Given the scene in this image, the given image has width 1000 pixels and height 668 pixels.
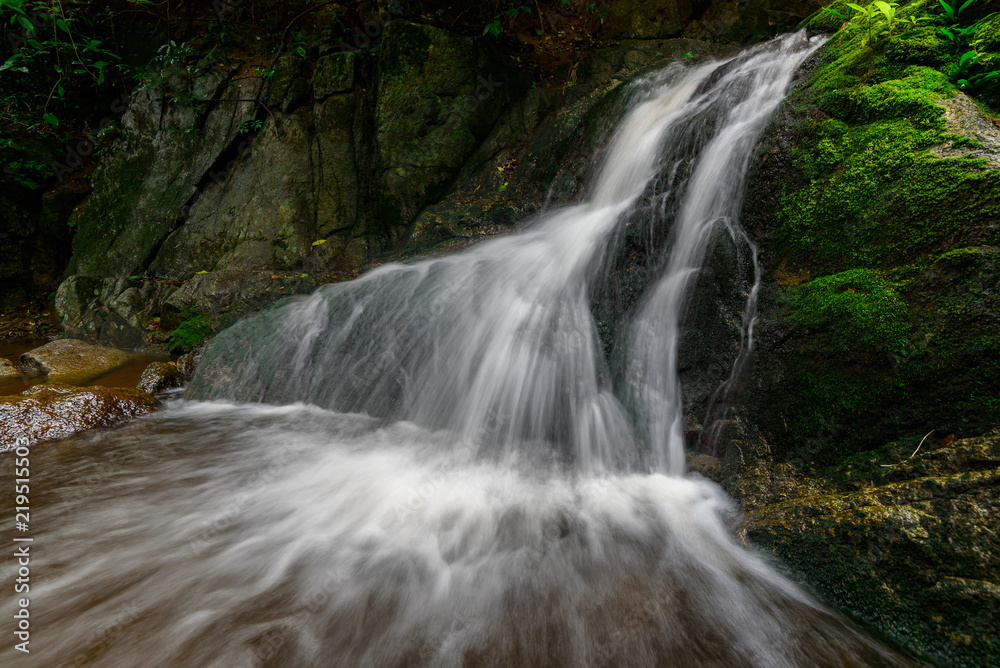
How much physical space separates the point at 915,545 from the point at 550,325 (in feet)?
8.46

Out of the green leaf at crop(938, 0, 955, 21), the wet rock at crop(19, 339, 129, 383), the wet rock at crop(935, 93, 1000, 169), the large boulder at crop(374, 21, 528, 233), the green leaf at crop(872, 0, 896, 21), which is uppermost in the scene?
the large boulder at crop(374, 21, 528, 233)

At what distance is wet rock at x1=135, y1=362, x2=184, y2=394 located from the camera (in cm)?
503

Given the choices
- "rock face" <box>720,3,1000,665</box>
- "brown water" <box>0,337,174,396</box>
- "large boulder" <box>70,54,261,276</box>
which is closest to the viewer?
"rock face" <box>720,3,1000,665</box>

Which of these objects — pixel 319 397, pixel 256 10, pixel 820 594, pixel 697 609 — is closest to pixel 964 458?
pixel 820 594

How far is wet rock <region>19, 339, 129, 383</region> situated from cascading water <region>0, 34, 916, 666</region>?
2.15 metres

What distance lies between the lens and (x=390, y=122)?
6871mm

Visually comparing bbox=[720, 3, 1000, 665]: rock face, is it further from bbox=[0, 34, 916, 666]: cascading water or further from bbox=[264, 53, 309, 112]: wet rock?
bbox=[264, 53, 309, 112]: wet rock

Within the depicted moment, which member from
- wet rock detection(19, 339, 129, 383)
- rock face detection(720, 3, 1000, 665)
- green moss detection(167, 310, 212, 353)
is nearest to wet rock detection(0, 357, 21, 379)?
wet rock detection(19, 339, 129, 383)

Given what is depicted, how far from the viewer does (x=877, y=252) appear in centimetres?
241

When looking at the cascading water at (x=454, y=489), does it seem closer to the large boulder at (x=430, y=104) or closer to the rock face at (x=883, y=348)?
the rock face at (x=883, y=348)

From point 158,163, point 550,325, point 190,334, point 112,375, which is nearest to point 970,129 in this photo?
point 550,325

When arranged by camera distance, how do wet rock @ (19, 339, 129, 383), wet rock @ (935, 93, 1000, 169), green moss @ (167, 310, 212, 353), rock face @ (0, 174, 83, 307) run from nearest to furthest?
wet rock @ (935, 93, 1000, 169), wet rock @ (19, 339, 129, 383), green moss @ (167, 310, 212, 353), rock face @ (0, 174, 83, 307)

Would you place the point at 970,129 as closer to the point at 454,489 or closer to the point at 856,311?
the point at 856,311

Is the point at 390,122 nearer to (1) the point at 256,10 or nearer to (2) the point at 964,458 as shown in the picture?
(1) the point at 256,10
